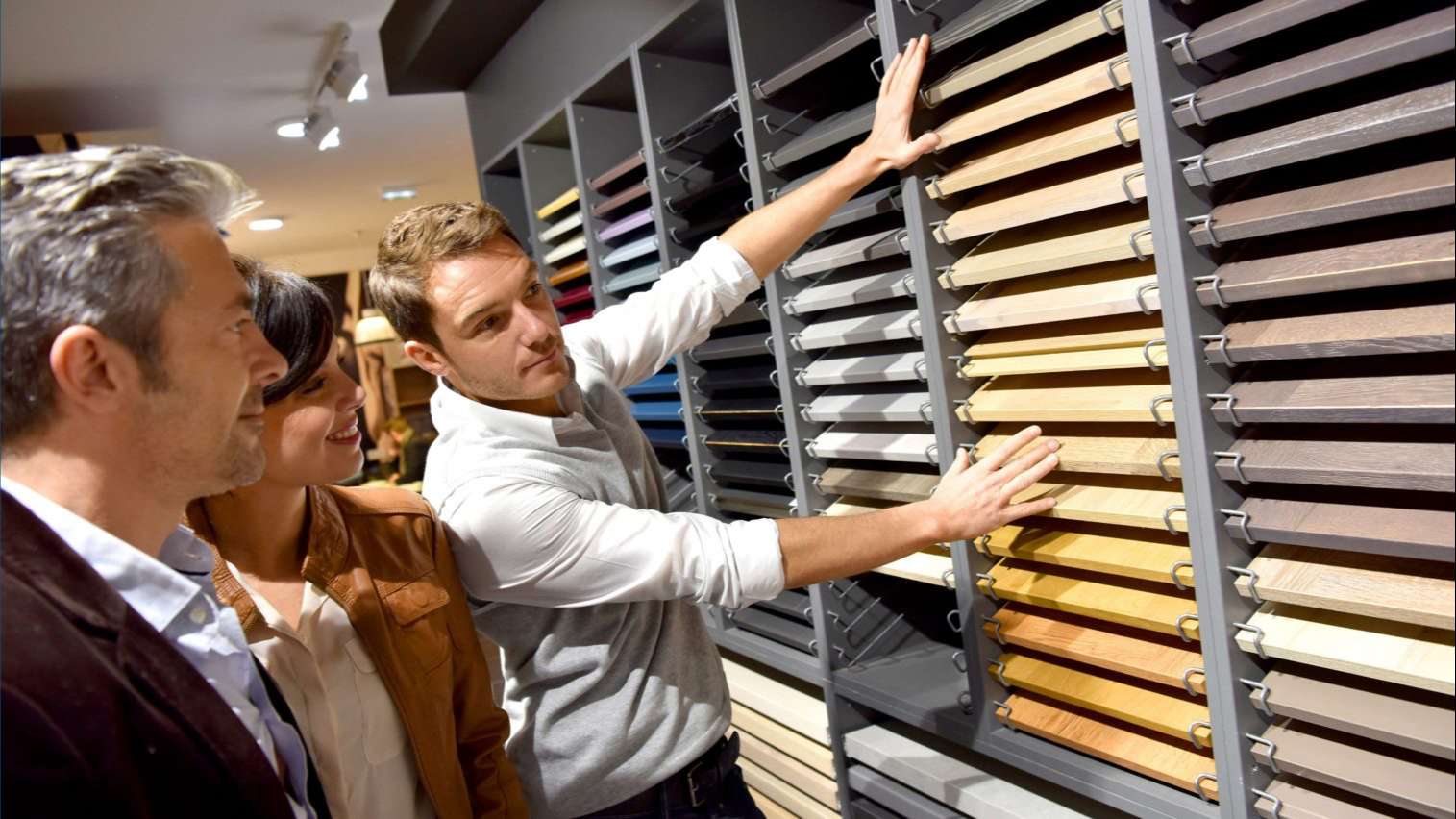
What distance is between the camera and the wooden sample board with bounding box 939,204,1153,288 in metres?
1.63

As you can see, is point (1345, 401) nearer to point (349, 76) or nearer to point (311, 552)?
point (311, 552)

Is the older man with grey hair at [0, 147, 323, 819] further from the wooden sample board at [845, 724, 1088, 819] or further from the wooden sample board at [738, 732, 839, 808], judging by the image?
the wooden sample board at [738, 732, 839, 808]

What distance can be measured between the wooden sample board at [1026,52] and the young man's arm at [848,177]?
2.1 inches

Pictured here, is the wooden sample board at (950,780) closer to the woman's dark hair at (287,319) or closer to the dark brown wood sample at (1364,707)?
the dark brown wood sample at (1364,707)

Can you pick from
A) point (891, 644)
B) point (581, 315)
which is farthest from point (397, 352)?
point (891, 644)

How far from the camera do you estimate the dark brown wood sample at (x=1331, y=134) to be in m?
1.18

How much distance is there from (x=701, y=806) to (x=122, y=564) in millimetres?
1202

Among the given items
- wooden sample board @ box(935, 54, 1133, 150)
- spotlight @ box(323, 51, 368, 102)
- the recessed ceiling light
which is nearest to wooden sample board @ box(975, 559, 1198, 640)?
→ wooden sample board @ box(935, 54, 1133, 150)

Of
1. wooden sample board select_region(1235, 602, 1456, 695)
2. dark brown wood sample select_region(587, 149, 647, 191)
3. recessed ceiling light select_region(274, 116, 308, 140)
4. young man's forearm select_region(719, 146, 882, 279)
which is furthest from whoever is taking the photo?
recessed ceiling light select_region(274, 116, 308, 140)

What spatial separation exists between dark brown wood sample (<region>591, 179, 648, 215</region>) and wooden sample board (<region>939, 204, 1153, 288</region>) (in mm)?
1333

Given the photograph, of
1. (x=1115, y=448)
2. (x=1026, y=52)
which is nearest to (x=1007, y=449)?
(x=1115, y=448)

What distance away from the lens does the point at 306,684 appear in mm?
1568

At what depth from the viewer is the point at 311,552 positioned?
5.39ft

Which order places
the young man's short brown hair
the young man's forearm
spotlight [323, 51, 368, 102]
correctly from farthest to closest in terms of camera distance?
spotlight [323, 51, 368, 102], the young man's forearm, the young man's short brown hair
